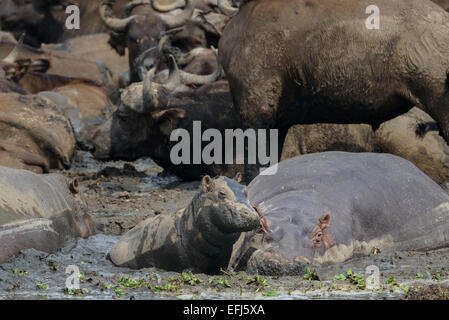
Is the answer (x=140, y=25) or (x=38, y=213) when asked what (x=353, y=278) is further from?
(x=140, y=25)

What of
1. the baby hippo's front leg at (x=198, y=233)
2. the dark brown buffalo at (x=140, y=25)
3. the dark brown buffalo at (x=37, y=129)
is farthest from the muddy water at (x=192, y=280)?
the dark brown buffalo at (x=140, y=25)

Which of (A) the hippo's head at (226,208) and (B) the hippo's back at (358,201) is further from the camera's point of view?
(B) the hippo's back at (358,201)

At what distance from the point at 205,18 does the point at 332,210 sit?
858 centimetres

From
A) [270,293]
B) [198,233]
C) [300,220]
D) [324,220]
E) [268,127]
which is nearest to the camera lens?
[270,293]

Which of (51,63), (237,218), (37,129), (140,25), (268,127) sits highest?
(237,218)

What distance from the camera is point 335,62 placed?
9227mm

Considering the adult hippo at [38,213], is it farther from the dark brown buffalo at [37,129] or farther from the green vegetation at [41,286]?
the dark brown buffalo at [37,129]

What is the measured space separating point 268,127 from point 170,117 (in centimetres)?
170

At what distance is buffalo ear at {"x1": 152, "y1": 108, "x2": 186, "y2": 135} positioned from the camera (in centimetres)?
1115

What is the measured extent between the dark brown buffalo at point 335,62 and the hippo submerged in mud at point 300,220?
1.15 meters

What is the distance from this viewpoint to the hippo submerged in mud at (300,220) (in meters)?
6.45

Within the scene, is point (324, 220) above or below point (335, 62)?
below

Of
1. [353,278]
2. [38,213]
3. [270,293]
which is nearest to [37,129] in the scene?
[38,213]

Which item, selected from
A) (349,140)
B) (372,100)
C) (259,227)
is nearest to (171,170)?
(349,140)
